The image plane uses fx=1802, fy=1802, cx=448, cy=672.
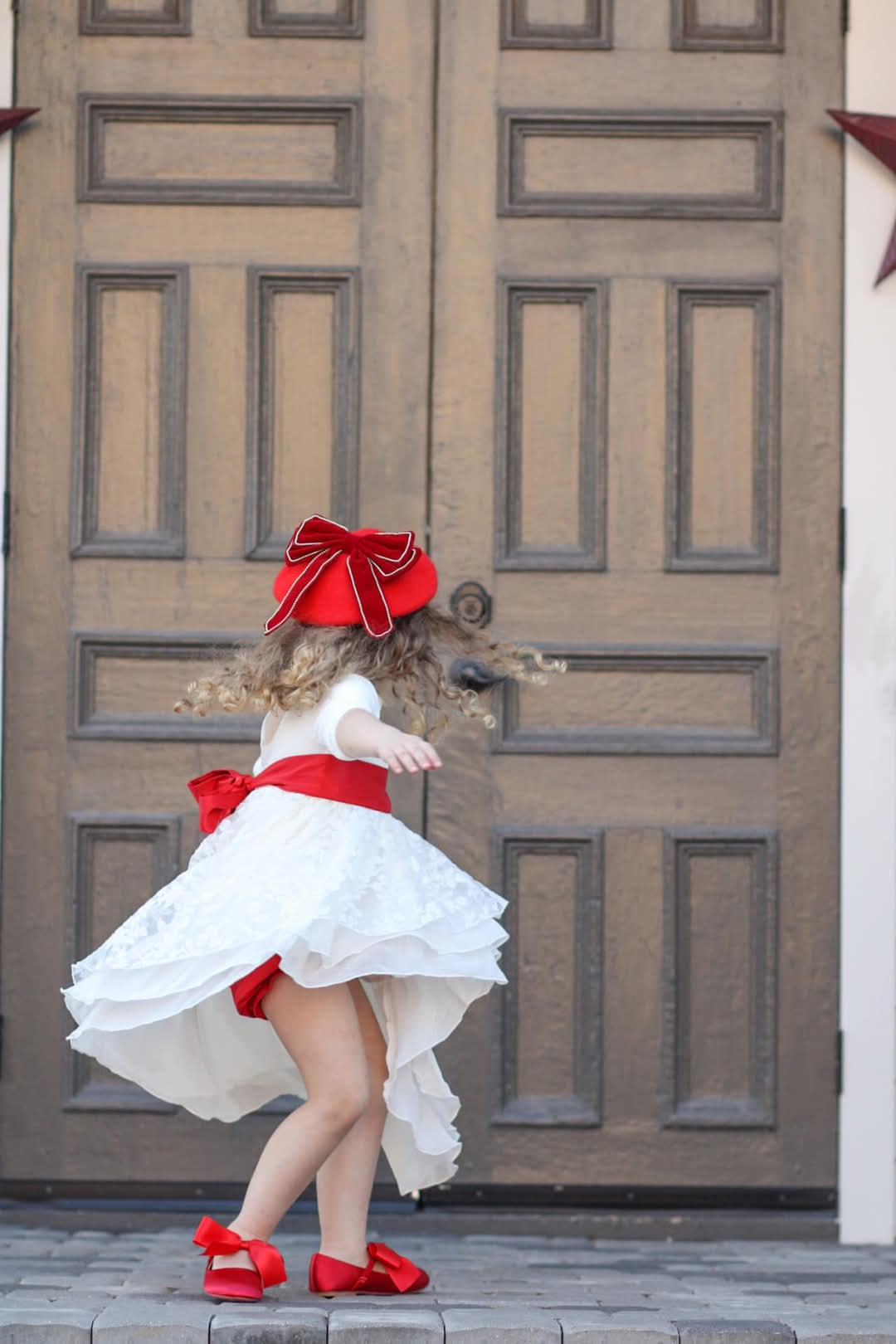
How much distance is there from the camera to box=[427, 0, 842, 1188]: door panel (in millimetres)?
4301

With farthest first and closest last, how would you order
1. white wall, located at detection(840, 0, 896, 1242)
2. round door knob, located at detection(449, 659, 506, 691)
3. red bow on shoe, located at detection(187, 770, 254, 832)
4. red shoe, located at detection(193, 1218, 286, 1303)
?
1. white wall, located at detection(840, 0, 896, 1242)
2. round door knob, located at detection(449, 659, 506, 691)
3. red bow on shoe, located at detection(187, 770, 254, 832)
4. red shoe, located at detection(193, 1218, 286, 1303)

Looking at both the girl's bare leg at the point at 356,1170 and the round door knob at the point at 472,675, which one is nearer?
the girl's bare leg at the point at 356,1170

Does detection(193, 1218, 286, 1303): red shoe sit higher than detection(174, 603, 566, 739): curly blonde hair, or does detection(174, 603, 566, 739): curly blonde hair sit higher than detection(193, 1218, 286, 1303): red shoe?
detection(174, 603, 566, 739): curly blonde hair

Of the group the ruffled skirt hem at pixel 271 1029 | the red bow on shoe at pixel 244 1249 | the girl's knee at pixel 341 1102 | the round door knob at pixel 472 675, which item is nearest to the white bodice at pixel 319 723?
the ruffled skirt hem at pixel 271 1029

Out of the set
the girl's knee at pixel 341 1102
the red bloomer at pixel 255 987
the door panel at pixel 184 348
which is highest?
the door panel at pixel 184 348

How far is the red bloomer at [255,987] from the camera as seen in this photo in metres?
3.28

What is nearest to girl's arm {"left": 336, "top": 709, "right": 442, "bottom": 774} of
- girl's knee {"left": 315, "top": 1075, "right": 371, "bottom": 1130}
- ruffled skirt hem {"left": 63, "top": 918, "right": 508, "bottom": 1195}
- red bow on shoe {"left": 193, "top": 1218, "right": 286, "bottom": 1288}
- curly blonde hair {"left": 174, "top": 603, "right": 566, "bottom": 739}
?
curly blonde hair {"left": 174, "top": 603, "right": 566, "bottom": 739}

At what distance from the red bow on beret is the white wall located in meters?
1.41

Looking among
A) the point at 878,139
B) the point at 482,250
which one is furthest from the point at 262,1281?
the point at 878,139

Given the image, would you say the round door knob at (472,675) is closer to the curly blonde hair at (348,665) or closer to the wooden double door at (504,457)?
the wooden double door at (504,457)

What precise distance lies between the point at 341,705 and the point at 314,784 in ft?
0.68

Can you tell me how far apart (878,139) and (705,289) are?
0.54 metres

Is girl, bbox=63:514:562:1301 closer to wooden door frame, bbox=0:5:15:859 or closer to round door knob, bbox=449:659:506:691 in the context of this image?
round door knob, bbox=449:659:506:691

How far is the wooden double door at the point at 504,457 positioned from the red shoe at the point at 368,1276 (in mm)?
912
